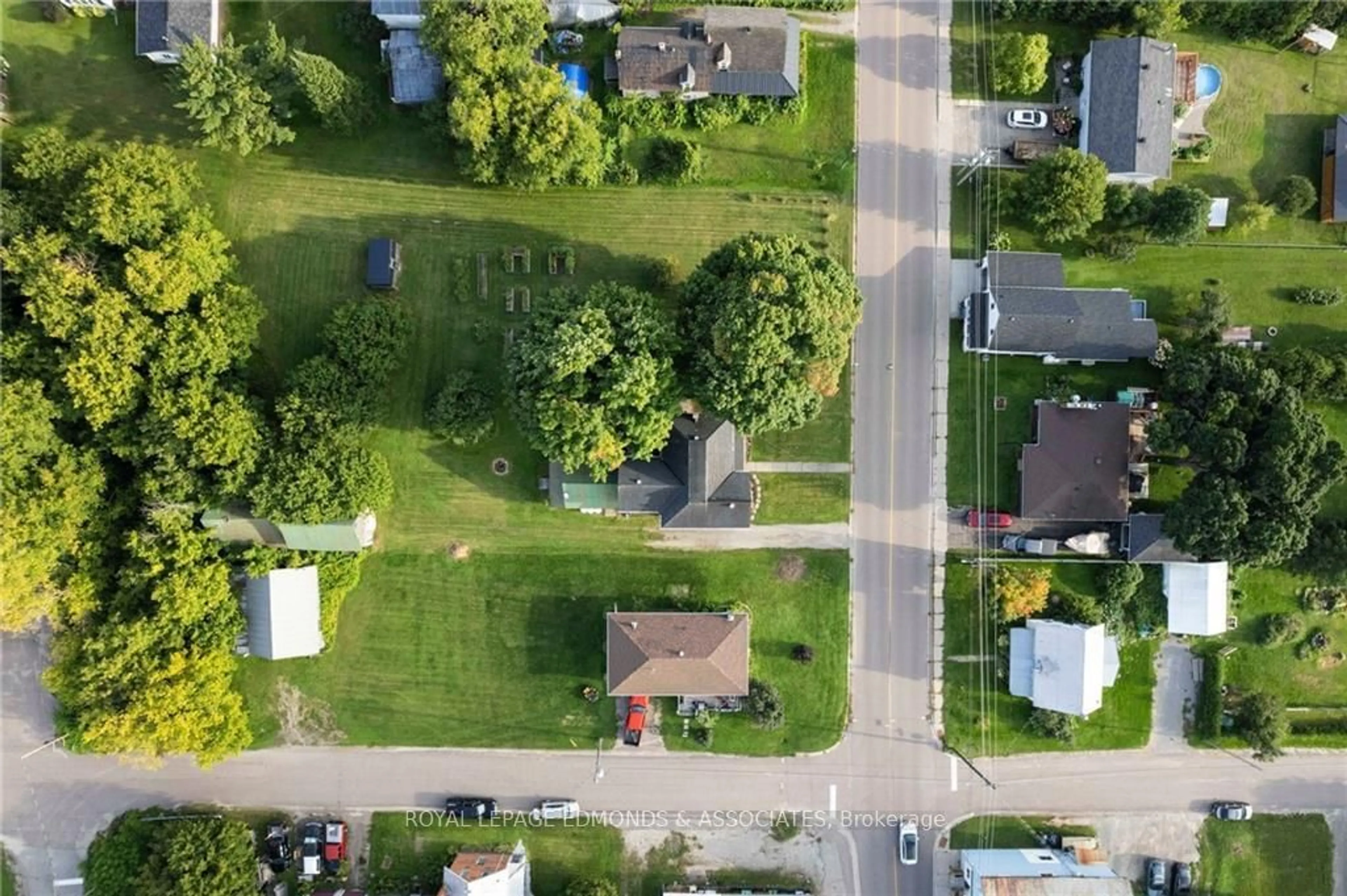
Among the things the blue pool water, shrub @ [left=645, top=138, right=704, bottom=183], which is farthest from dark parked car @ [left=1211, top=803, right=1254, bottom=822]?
shrub @ [left=645, top=138, right=704, bottom=183]

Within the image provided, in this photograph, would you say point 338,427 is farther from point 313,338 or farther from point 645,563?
point 645,563

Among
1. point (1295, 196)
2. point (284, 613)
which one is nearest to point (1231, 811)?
point (1295, 196)

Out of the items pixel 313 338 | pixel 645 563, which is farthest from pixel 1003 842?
pixel 313 338

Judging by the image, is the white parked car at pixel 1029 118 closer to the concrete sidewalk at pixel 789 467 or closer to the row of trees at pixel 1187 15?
the row of trees at pixel 1187 15

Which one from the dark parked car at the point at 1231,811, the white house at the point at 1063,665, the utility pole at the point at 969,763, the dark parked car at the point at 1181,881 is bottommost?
the dark parked car at the point at 1181,881

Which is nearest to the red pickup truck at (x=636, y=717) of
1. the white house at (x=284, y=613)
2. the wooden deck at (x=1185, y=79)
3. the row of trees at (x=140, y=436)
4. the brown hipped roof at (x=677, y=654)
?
the brown hipped roof at (x=677, y=654)

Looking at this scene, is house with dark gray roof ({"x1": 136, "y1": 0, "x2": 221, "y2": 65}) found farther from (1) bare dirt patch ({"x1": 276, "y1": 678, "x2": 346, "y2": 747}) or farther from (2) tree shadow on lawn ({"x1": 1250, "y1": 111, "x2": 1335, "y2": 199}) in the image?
(2) tree shadow on lawn ({"x1": 1250, "y1": 111, "x2": 1335, "y2": 199})

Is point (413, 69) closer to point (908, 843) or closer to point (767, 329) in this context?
point (767, 329)
